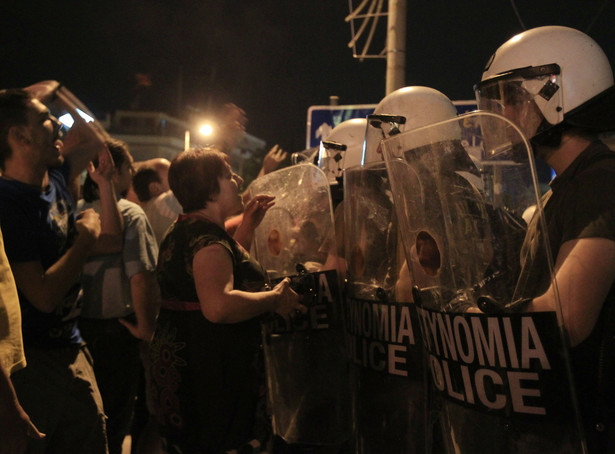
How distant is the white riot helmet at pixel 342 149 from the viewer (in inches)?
152

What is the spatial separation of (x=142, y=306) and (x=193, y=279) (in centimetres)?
107

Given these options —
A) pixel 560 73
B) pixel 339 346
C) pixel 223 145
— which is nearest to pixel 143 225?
pixel 223 145

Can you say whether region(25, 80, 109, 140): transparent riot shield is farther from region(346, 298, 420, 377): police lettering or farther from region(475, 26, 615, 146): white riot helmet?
region(475, 26, 615, 146): white riot helmet

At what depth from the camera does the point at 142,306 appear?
3.31 metres

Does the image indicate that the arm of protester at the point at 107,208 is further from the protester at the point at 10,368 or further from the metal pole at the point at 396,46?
the metal pole at the point at 396,46

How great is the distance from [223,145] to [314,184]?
1.32 m

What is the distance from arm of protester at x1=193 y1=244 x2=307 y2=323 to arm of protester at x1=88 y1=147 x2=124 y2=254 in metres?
1.06

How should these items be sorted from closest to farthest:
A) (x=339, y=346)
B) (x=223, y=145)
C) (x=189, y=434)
Answer: (x=189, y=434), (x=339, y=346), (x=223, y=145)

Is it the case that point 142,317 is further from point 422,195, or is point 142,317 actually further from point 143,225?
point 422,195

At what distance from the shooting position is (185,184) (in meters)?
2.56

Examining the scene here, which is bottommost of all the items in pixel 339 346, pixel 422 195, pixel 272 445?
pixel 272 445

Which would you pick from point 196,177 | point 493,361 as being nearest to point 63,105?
point 196,177

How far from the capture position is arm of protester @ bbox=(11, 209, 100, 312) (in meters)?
2.26

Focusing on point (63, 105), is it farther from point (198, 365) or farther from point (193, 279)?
point (198, 365)
